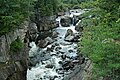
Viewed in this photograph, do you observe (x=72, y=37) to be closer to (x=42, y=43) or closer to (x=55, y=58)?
(x=42, y=43)

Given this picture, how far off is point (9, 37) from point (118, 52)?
11899mm

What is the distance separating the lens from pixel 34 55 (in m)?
29.7

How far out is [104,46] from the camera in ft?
35.9

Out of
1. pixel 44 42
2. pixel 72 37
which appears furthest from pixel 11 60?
pixel 72 37

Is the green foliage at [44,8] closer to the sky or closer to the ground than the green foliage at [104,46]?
closer to the ground

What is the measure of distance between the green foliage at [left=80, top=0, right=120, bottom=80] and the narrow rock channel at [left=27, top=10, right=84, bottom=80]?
10.0 meters

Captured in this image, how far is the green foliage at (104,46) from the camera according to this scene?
35.1 ft

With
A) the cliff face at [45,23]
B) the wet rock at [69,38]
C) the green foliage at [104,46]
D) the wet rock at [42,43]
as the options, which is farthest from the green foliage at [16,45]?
the cliff face at [45,23]

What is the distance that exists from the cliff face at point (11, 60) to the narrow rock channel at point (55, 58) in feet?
7.74

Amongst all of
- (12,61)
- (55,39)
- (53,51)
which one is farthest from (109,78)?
(55,39)

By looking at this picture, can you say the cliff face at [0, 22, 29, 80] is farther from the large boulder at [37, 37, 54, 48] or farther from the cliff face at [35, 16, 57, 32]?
the cliff face at [35, 16, 57, 32]

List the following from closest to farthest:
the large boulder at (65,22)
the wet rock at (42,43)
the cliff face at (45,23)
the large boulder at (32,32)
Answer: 1. the wet rock at (42,43)
2. the large boulder at (32,32)
3. the cliff face at (45,23)
4. the large boulder at (65,22)

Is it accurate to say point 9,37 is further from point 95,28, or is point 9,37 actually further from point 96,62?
point 96,62

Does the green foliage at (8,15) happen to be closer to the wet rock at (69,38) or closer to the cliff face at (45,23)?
the wet rock at (69,38)
